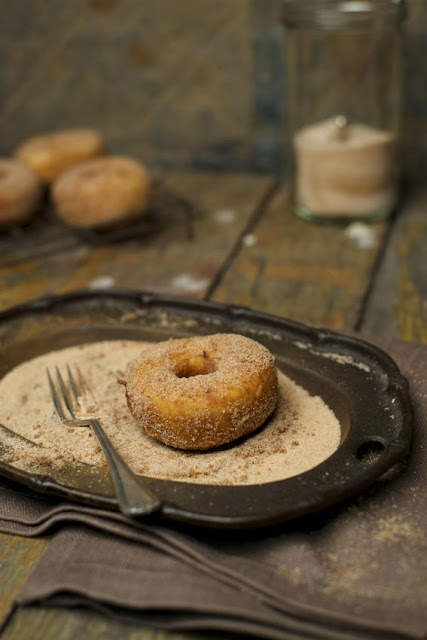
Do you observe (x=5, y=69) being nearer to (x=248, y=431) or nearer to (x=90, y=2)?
(x=90, y=2)

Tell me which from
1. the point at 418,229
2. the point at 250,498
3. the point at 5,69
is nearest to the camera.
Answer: the point at 250,498

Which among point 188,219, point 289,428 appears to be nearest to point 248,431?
point 289,428

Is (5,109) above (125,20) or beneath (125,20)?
beneath

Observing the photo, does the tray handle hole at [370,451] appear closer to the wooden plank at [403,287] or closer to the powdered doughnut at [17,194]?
the wooden plank at [403,287]

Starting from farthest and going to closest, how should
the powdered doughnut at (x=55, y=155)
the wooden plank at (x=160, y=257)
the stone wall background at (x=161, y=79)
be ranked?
the stone wall background at (x=161, y=79)
the powdered doughnut at (x=55, y=155)
the wooden plank at (x=160, y=257)

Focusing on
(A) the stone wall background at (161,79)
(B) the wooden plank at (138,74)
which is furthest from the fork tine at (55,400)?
(B) the wooden plank at (138,74)

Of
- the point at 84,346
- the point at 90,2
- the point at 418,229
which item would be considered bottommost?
the point at 418,229

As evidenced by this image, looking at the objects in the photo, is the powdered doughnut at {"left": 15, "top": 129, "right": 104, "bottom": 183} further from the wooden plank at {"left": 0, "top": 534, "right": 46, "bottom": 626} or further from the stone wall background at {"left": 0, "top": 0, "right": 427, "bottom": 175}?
the wooden plank at {"left": 0, "top": 534, "right": 46, "bottom": 626}
